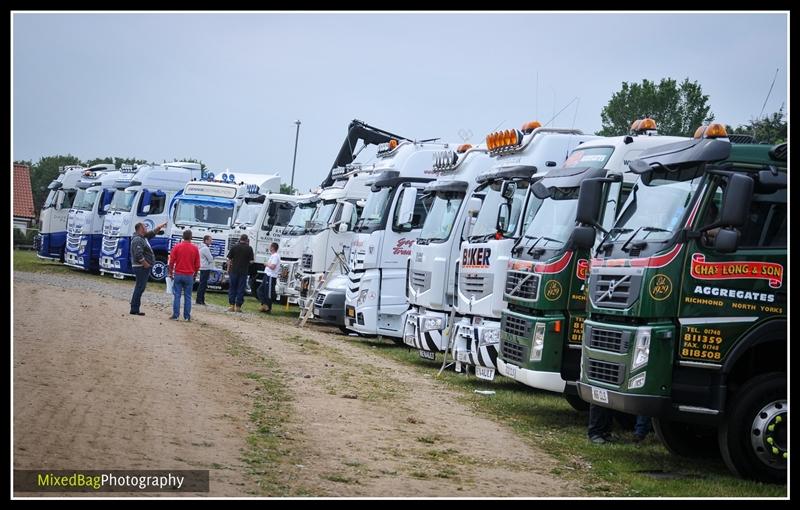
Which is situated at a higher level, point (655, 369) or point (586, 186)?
point (586, 186)

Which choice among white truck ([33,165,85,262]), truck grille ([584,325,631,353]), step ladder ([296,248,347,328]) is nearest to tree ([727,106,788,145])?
truck grille ([584,325,631,353])

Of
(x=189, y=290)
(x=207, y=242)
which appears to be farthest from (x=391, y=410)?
(x=207, y=242)

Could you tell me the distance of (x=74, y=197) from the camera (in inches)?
1773

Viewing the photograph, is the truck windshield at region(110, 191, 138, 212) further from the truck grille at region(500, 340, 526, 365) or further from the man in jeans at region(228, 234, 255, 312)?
the truck grille at region(500, 340, 526, 365)

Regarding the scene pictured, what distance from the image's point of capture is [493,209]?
53.4ft

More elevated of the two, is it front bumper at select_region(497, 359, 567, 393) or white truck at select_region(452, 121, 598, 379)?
white truck at select_region(452, 121, 598, 379)

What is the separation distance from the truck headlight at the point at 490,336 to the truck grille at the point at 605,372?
4.33 metres

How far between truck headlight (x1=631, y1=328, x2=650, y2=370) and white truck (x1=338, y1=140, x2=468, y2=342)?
10853 millimetres

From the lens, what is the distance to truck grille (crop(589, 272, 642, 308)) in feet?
33.8

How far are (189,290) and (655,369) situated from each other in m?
15.1

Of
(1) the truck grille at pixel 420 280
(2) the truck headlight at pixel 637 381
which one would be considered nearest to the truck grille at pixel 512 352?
(2) the truck headlight at pixel 637 381

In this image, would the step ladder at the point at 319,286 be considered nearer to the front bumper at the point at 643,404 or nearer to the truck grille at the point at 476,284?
the truck grille at the point at 476,284

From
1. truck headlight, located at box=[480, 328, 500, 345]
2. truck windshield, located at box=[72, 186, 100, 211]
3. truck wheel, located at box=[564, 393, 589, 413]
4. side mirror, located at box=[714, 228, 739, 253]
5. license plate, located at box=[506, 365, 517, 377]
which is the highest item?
side mirror, located at box=[714, 228, 739, 253]
